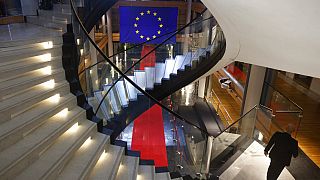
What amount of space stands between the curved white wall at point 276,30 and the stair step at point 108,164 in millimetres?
2415

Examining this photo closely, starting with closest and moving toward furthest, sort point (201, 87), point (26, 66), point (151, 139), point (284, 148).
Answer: point (26, 66)
point (284, 148)
point (151, 139)
point (201, 87)

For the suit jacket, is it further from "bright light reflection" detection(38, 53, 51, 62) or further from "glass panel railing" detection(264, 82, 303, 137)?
"bright light reflection" detection(38, 53, 51, 62)

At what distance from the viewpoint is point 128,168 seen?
342cm

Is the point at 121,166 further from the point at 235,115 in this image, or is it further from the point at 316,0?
the point at 235,115

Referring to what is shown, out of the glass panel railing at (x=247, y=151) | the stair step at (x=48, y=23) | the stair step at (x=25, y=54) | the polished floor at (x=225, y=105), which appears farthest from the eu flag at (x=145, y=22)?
the polished floor at (x=225, y=105)

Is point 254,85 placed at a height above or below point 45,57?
below

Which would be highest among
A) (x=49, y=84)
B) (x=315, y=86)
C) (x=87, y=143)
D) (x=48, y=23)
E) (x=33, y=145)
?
(x=48, y=23)

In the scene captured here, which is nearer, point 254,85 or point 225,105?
point 254,85

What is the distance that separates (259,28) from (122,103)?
11.7 ft

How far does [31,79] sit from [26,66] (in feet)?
0.73

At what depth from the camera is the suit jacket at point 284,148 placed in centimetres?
395

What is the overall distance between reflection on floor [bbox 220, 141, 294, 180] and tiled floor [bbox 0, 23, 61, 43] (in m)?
4.39

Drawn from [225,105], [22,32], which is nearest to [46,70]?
[22,32]

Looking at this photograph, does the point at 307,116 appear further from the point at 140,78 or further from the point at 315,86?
the point at 140,78
